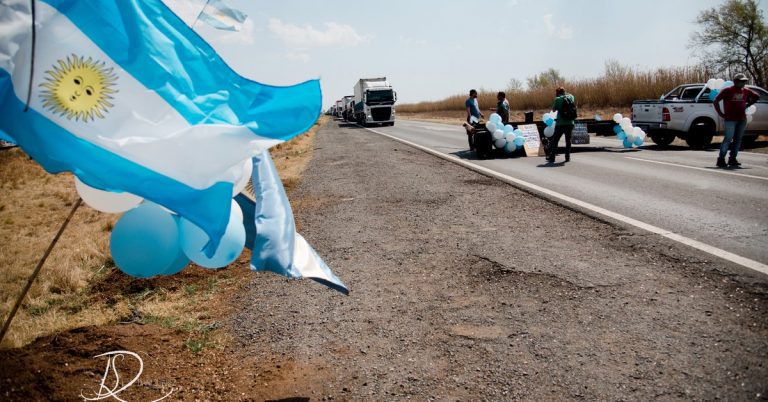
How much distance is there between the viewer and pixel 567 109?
11875mm

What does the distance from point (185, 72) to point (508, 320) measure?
112 inches

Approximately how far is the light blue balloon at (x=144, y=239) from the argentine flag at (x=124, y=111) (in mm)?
317

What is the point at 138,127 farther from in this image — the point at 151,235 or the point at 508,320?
the point at 508,320

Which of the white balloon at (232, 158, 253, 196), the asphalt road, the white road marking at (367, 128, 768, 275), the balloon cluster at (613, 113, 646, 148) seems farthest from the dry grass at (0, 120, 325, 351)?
the balloon cluster at (613, 113, 646, 148)

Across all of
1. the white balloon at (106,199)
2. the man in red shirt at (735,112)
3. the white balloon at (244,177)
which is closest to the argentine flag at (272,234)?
the white balloon at (244,177)

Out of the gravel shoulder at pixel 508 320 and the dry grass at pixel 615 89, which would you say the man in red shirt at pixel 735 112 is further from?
the dry grass at pixel 615 89

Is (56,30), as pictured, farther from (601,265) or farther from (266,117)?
(601,265)

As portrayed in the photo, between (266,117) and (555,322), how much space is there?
2669 mm

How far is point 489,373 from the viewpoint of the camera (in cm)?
306

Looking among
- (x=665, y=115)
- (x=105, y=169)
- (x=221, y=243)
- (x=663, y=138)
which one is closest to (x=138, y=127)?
(x=105, y=169)

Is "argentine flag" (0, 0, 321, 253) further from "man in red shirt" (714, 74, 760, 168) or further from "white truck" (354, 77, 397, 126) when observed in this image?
"white truck" (354, 77, 397, 126)

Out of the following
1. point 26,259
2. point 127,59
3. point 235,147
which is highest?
point 127,59

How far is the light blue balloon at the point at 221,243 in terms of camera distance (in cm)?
218

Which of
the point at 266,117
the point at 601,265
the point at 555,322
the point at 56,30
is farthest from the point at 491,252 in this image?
the point at 56,30
